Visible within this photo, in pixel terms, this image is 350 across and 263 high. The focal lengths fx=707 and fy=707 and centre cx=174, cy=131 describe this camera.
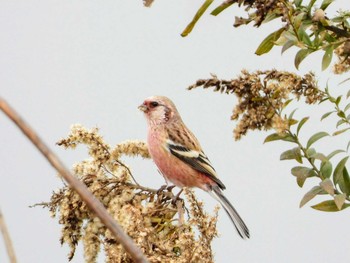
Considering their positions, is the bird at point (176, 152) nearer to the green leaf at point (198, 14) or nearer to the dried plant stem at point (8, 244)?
the green leaf at point (198, 14)

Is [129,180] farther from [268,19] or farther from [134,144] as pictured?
[268,19]

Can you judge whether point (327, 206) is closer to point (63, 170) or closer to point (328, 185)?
point (328, 185)

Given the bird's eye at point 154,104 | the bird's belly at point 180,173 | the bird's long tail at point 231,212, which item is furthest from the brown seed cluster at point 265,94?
the bird's eye at point 154,104

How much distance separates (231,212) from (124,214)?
1162 mm

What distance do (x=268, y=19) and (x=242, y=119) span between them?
0.86 ft

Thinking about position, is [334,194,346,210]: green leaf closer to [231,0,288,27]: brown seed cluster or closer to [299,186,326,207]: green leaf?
[299,186,326,207]: green leaf

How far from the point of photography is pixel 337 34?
5.70 ft

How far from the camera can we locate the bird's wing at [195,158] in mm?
3254

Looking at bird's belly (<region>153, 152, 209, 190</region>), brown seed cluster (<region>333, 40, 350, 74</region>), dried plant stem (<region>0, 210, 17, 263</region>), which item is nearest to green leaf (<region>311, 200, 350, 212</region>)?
brown seed cluster (<region>333, 40, 350, 74</region>)

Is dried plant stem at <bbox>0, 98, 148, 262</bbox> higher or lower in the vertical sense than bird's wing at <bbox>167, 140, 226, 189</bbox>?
lower

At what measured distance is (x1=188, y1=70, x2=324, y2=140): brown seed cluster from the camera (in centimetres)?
171

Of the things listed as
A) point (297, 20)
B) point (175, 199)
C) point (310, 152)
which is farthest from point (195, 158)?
point (297, 20)

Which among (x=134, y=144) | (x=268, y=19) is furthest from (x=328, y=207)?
(x=134, y=144)

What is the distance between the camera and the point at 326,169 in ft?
6.26
